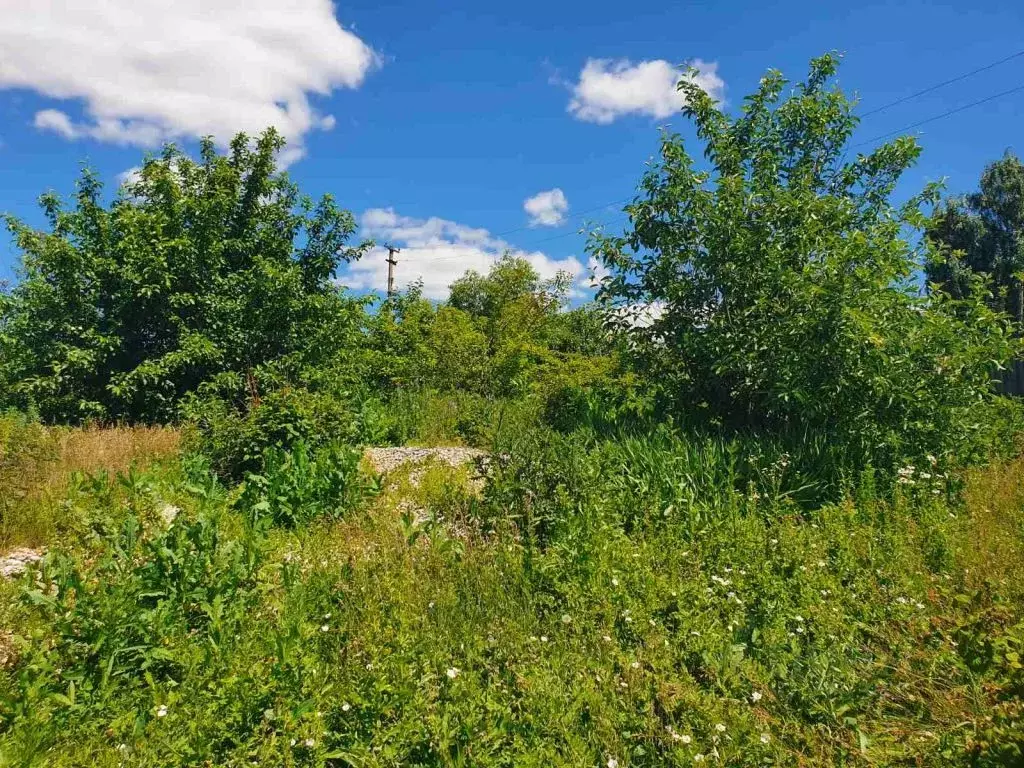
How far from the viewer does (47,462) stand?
21.1 feet

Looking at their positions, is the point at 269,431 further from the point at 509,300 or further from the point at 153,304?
the point at 509,300

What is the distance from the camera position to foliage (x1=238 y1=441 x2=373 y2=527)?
17.1 ft

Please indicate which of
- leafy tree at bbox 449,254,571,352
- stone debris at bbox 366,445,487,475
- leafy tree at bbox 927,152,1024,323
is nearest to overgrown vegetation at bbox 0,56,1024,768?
stone debris at bbox 366,445,487,475

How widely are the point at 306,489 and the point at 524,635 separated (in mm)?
2874

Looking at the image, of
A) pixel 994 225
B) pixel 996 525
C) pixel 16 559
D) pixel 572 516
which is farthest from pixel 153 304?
pixel 994 225

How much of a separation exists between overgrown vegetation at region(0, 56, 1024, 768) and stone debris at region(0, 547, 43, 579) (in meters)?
0.26

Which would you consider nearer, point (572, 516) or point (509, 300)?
point (572, 516)

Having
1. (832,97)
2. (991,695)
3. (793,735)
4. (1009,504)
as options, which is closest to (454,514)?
(793,735)

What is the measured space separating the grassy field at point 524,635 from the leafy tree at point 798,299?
3.99 feet

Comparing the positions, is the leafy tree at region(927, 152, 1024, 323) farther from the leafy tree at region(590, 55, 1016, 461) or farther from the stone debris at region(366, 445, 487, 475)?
the stone debris at region(366, 445, 487, 475)

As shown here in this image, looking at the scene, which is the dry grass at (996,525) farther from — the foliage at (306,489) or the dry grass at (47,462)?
the dry grass at (47,462)

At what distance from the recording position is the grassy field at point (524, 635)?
2426mm

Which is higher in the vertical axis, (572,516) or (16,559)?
(572,516)

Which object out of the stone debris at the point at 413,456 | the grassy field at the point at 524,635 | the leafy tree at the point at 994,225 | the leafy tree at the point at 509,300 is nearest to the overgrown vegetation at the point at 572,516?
the grassy field at the point at 524,635
